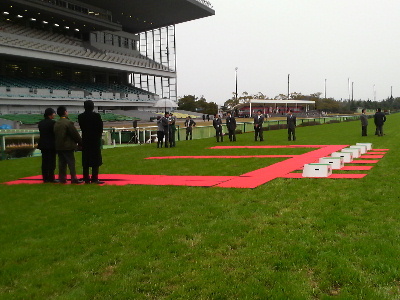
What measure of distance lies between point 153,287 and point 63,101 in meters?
46.3

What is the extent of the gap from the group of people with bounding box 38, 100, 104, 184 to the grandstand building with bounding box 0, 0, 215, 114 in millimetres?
34366

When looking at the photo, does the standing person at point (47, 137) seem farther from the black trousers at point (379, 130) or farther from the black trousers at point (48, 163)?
the black trousers at point (379, 130)

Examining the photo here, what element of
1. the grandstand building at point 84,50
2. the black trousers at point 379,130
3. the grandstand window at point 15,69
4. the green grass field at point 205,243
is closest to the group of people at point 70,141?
the green grass field at point 205,243

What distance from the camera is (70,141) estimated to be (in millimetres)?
9750

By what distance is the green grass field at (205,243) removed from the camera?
12.4ft

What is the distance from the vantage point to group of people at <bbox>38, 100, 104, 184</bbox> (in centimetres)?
938

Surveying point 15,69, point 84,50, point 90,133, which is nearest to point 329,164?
point 90,133

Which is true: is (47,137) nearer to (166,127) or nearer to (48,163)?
(48,163)

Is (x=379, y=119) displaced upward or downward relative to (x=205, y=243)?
upward

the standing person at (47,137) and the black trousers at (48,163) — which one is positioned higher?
the standing person at (47,137)

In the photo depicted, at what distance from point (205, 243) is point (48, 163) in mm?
6683

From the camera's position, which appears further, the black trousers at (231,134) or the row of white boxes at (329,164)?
the black trousers at (231,134)

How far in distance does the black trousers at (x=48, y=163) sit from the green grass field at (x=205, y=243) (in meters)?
1.61

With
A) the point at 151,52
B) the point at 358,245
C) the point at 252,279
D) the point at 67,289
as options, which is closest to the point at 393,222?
the point at 358,245
